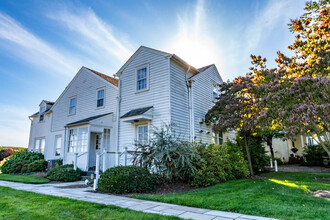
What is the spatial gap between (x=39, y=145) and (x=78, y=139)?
7817 mm

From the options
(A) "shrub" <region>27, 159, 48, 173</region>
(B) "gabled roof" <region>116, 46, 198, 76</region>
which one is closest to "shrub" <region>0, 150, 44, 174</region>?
(A) "shrub" <region>27, 159, 48, 173</region>

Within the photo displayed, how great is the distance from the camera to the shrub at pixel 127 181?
6875 millimetres

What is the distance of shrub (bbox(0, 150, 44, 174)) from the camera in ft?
47.4

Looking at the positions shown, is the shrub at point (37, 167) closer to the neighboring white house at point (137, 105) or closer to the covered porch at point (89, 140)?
the neighboring white house at point (137, 105)

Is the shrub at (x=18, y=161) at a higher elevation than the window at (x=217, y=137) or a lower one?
lower

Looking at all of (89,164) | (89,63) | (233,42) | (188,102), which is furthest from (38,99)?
(233,42)

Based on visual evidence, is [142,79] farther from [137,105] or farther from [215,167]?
[215,167]

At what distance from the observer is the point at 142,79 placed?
38.3 feet

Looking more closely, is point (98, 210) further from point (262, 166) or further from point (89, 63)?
point (89, 63)

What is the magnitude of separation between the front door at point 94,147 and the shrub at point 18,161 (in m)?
A: 5.51

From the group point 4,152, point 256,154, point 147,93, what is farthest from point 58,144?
point 256,154

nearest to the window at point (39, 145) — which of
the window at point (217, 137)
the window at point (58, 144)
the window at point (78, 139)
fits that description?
the window at point (58, 144)

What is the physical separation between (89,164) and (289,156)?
19.4 metres

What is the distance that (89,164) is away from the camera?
41.4 ft
